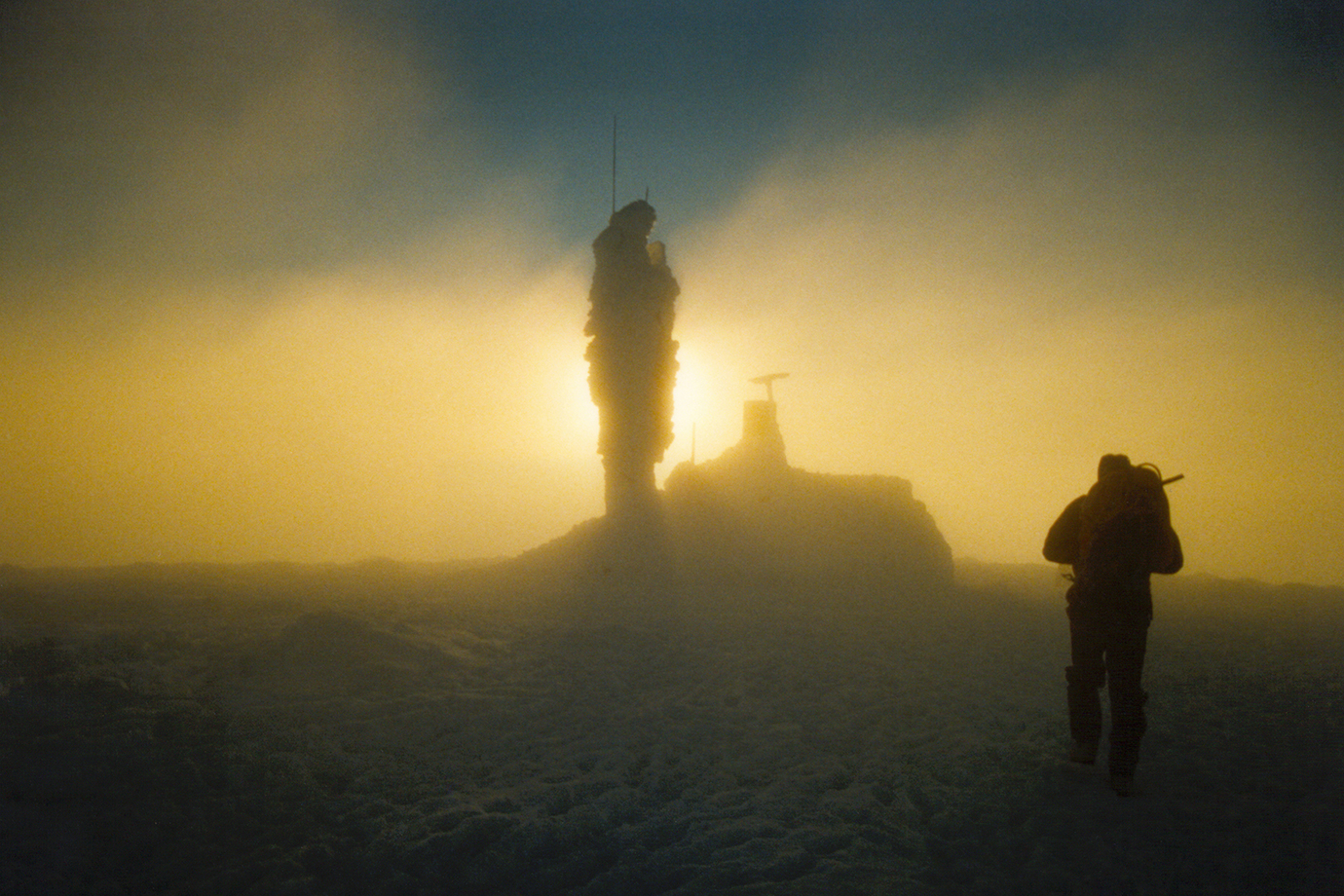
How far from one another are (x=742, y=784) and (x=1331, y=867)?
5057mm

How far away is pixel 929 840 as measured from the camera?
20.2 feet

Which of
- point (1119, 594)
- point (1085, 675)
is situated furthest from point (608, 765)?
point (1119, 594)

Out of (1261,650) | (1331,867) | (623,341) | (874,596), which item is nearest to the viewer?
(1331,867)

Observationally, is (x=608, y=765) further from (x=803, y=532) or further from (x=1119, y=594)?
(x=803, y=532)

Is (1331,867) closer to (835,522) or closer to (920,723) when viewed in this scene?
(920,723)

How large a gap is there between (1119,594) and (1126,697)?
102cm

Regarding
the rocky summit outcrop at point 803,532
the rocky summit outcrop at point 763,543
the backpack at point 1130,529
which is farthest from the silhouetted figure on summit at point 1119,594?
the rocky summit outcrop at point 803,532

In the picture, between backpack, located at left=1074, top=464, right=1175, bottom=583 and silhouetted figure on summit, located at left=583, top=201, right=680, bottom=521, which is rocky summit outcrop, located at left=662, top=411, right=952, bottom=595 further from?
backpack, located at left=1074, top=464, right=1175, bottom=583

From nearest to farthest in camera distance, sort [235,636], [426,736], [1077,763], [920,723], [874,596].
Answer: [1077,763], [426,736], [920,723], [235,636], [874,596]

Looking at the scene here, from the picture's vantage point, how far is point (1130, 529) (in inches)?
267

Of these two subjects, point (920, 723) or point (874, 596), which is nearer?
point (920, 723)

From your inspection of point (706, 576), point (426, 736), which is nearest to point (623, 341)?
point (706, 576)

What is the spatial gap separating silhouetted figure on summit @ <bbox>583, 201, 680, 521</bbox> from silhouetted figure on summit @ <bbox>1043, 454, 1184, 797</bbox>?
19.0 meters

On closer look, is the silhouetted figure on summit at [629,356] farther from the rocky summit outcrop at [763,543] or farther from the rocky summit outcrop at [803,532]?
the rocky summit outcrop at [803,532]
